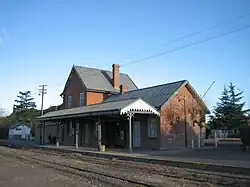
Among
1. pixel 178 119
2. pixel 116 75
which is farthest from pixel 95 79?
pixel 178 119

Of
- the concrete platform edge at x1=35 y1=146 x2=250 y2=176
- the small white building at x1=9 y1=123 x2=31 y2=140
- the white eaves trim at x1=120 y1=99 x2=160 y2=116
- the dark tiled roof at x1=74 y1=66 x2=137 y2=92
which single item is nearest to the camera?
the concrete platform edge at x1=35 y1=146 x2=250 y2=176

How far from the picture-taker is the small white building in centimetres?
7075

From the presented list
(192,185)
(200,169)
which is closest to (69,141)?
(200,169)

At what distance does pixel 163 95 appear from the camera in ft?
94.4

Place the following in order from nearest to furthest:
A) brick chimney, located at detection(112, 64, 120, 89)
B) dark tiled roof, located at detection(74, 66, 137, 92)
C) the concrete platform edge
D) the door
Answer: the concrete platform edge, the door, dark tiled roof, located at detection(74, 66, 137, 92), brick chimney, located at detection(112, 64, 120, 89)

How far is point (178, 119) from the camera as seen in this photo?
1129 inches

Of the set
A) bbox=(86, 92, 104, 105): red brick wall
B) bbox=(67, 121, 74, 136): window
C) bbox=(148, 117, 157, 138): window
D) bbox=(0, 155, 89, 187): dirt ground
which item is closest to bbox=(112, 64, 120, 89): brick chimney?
bbox=(86, 92, 104, 105): red brick wall

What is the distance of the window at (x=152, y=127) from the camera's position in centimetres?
2719

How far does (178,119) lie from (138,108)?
587cm

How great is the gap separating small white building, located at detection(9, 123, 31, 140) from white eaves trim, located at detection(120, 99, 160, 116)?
50.7 m

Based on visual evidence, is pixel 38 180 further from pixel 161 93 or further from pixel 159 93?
pixel 159 93

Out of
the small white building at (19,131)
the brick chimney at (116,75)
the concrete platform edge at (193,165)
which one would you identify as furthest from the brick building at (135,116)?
the small white building at (19,131)

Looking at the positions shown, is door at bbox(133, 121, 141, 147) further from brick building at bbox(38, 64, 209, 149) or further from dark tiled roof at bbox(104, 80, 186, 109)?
dark tiled roof at bbox(104, 80, 186, 109)

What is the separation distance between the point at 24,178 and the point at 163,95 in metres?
18.6
